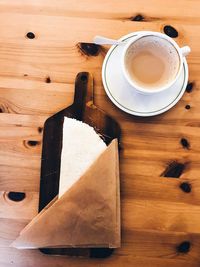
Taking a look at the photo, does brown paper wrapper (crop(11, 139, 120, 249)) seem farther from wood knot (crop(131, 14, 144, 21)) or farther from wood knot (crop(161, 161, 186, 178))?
wood knot (crop(131, 14, 144, 21))

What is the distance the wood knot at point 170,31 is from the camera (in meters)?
0.70

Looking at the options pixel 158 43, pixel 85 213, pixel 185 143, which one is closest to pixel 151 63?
pixel 158 43

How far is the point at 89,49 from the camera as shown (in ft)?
2.31

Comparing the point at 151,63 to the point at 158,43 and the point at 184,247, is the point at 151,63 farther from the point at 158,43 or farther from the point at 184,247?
the point at 184,247

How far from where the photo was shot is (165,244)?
670 mm

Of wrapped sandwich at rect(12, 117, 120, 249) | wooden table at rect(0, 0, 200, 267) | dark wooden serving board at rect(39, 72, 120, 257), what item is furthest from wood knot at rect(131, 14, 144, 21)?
wrapped sandwich at rect(12, 117, 120, 249)

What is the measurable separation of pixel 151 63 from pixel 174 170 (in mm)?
197

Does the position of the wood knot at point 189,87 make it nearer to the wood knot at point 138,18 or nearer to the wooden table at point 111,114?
the wooden table at point 111,114

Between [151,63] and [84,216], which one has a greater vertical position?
[151,63]

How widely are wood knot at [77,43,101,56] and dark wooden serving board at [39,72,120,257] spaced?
0.04m

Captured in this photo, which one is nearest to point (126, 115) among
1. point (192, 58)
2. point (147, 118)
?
point (147, 118)

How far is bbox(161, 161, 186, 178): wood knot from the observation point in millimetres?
681

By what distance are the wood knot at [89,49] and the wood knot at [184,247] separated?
0.38m

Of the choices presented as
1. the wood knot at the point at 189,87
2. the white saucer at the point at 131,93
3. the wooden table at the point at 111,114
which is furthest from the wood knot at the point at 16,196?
the wood knot at the point at 189,87
